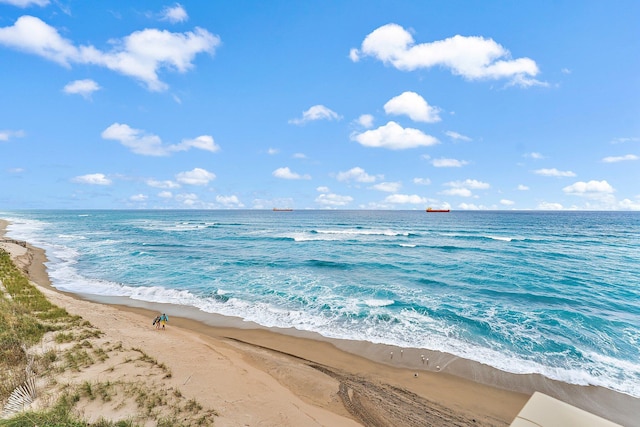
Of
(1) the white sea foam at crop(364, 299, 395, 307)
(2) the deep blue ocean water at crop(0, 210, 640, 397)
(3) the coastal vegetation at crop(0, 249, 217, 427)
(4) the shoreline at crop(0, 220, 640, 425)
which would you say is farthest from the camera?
(1) the white sea foam at crop(364, 299, 395, 307)

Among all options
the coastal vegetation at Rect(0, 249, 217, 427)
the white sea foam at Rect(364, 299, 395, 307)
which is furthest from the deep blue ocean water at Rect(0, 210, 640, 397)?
the coastal vegetation at Rect(0, 249, 217, 427)

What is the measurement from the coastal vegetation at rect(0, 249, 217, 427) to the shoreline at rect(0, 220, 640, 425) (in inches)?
142

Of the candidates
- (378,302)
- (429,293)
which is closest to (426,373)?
(378,302)

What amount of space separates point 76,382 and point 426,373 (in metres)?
12.1

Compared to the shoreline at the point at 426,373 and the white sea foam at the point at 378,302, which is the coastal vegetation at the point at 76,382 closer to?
the shoreline at the point at 426,373

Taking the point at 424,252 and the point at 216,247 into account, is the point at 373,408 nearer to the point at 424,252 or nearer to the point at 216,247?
the point at 424,252

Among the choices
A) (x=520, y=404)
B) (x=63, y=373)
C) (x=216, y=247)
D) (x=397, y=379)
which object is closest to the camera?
(x=63, y=373)

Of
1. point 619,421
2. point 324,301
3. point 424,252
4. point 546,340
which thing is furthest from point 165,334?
point 424,252

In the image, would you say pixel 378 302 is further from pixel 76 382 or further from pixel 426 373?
pixel 76 382

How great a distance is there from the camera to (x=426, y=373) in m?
11.5

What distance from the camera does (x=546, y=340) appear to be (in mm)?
14258

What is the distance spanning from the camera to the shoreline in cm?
966

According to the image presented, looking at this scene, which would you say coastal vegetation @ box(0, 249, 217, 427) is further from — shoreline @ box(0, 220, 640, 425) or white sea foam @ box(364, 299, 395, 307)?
white sea foam @ box(364, 299, 395, 307)

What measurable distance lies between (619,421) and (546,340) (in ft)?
18.3
